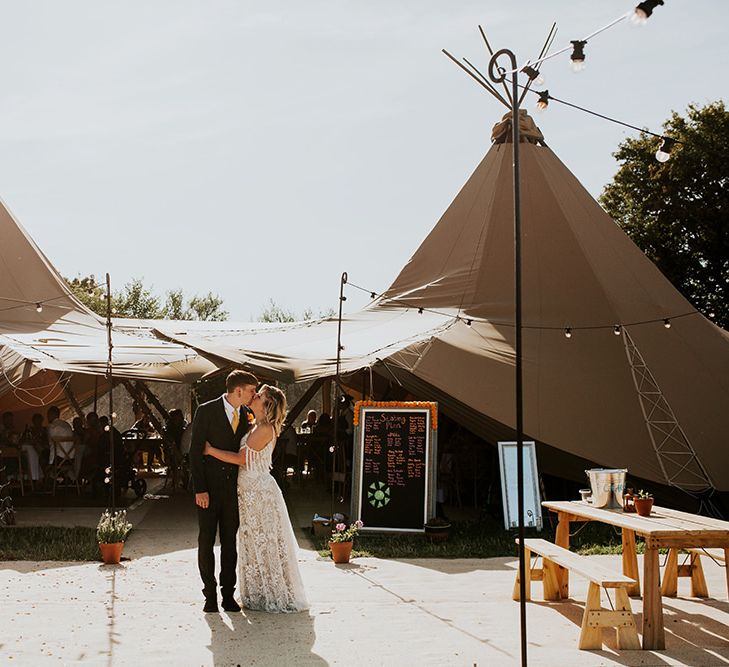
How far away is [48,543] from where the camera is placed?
8.94 m

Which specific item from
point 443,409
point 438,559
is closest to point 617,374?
point 443,409

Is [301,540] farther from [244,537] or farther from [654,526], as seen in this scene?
[654,526]

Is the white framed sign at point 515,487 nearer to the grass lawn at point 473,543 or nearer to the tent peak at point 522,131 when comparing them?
the grass lawn at point 473,543

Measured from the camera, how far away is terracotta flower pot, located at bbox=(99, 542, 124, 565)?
26.2 feet

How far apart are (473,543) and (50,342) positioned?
611 cm

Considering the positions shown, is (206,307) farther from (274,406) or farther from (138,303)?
(274,406)

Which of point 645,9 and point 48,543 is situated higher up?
point 645,9

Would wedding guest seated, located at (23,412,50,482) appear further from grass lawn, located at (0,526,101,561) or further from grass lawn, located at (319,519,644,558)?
grass lawn, located at (319,519,644,558)

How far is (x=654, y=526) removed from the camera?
18.4ft

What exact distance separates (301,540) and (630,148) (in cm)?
1942

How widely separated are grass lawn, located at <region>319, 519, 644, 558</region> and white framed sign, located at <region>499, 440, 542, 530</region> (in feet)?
0.42

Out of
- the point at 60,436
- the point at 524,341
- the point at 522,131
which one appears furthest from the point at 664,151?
the point at 60,436

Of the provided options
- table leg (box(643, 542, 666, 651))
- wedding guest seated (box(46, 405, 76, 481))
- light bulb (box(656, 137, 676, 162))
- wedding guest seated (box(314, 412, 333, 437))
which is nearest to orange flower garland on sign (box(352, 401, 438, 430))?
light bulb (box(656, 137, 676, 162))

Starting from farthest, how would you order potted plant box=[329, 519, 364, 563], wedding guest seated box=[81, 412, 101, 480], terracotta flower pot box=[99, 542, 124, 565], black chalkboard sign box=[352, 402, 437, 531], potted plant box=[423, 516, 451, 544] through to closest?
wedding guest seated box=[81, 412, 101, 480] < black chalkboard sign box=[352, 402, 437, 531] < potted plant box=[423, 516, 451, 544] < potted plant box=[329, 519, 364, 563] < terracotta flower pot box=[99, 542, 124, 565]
